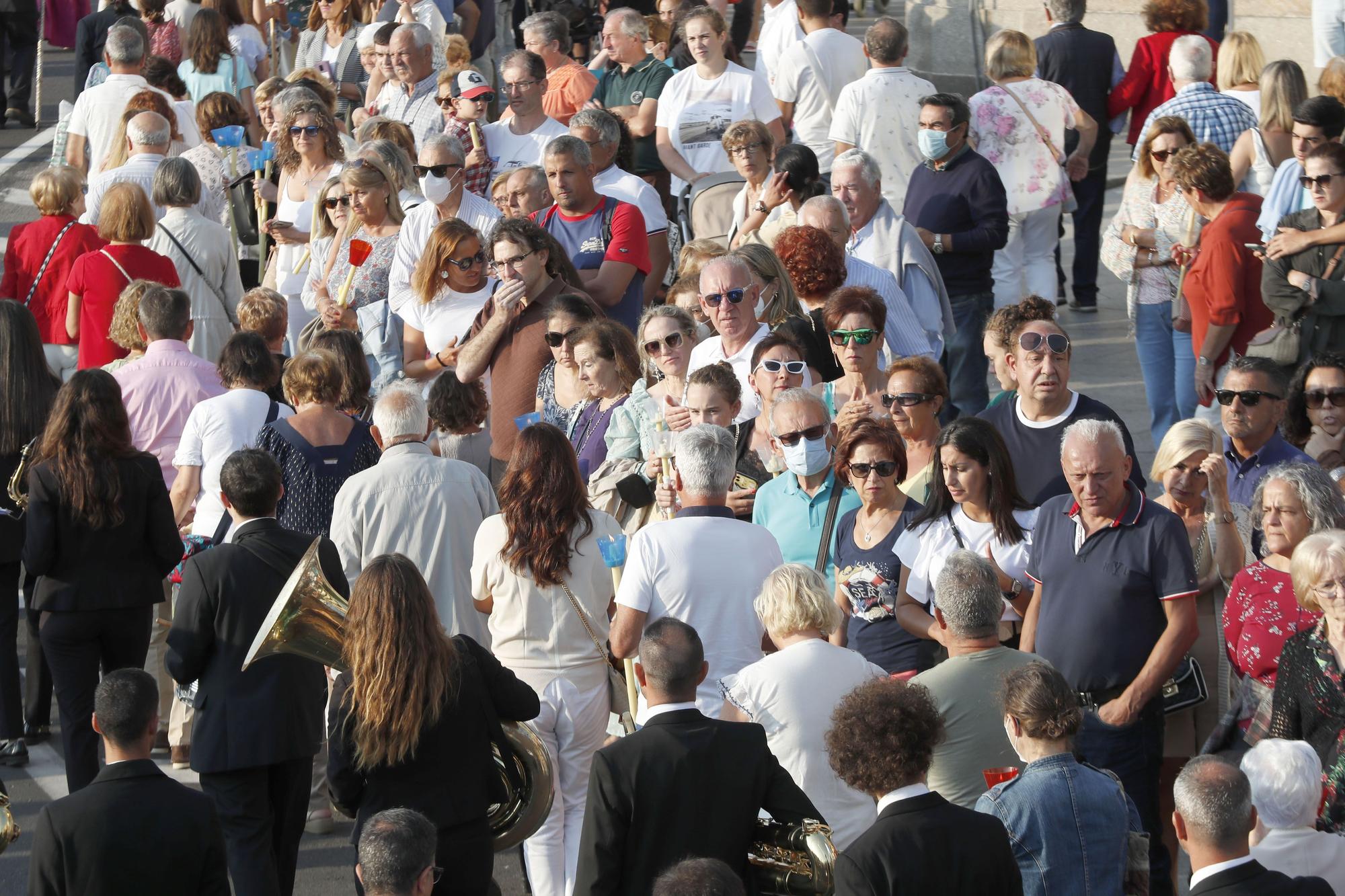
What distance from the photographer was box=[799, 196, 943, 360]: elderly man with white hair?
8328 millimetres

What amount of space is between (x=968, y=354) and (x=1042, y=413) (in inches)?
113

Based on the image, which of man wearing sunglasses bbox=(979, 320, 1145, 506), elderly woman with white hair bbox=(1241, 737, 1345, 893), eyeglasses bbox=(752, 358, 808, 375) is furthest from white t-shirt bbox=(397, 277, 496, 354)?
elderly woman with white hair bbox=(1241, 737, 1345, 893)

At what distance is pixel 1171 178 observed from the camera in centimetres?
919

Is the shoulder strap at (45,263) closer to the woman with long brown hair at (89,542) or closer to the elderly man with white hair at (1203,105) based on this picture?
the woman with long brown hair at (89,542)

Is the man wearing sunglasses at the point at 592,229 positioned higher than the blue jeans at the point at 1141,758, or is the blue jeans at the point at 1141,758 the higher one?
the man wearing sunglasses at the point at 592,229

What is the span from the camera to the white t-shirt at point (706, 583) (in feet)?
19.5

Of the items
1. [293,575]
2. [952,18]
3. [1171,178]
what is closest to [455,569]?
[293,575]

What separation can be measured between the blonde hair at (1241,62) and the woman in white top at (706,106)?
279 centimetres

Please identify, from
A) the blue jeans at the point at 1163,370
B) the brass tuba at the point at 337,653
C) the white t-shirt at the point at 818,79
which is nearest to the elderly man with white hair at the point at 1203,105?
the blue jeans at the point at 1163,370

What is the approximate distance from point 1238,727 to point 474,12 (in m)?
12.2

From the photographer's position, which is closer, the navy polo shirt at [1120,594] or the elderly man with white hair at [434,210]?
the navy polo shirt at [1120,594]

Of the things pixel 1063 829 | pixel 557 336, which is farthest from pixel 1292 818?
pixel 557 336

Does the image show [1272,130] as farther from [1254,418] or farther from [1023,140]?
[1254,418]

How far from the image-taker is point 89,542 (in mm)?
6844
